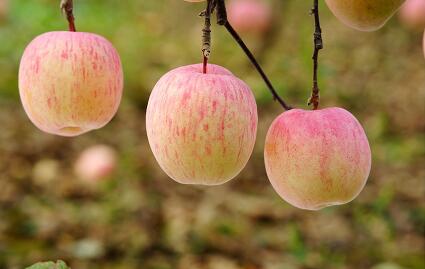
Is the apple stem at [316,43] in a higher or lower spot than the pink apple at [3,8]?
higher

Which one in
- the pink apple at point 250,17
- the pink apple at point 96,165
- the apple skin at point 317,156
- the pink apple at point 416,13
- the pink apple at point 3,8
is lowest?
the pink apple at point 96,165

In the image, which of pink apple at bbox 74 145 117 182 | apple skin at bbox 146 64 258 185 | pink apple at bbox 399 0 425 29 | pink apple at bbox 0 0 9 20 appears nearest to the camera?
apple skin at bbox 146 64 258 185

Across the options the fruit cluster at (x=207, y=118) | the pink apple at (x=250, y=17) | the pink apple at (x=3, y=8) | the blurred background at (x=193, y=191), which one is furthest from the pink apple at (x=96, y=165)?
the fruit cluster at (x=207, y=118)

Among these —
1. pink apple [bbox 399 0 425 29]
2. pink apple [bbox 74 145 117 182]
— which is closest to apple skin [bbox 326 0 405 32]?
pink apple [bbox 399 0 425 29]

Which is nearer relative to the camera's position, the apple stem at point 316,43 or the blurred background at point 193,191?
the apple stem at point 316,43

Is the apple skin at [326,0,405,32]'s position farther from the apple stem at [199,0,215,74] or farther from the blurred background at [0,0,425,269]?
the blurred background at [0,0,425,269]

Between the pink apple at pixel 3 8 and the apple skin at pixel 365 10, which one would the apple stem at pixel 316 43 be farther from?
the pink apple at pixel 3 8

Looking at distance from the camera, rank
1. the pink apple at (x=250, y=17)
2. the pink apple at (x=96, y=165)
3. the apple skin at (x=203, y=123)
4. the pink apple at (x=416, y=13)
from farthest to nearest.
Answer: the pink apple at (x=250, y=17)
the pink apple at (x=96, y=165)
the pink apple at (x=416, y=13)
the apple skin at (x=203, y=123)

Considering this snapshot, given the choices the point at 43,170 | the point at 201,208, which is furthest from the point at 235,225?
the point at 43,170
